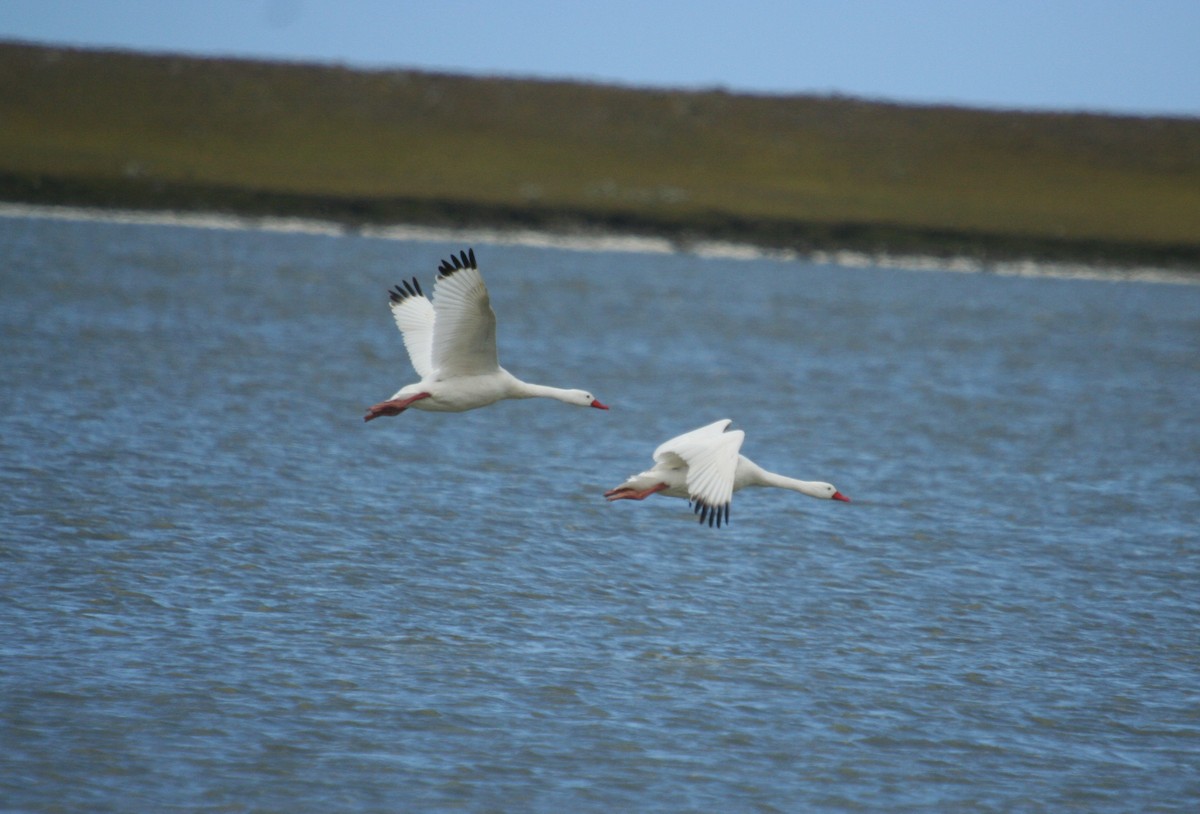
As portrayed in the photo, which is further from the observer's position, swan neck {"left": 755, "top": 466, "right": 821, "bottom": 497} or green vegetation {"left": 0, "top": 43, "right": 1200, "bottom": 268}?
green vegetation {"left": 0, "top": 43, "right": 1200, "bottom": 268}

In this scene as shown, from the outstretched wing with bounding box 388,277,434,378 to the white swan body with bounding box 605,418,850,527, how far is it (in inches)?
113

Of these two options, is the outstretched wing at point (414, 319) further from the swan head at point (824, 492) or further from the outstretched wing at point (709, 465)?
the swan head at point (824, 492)

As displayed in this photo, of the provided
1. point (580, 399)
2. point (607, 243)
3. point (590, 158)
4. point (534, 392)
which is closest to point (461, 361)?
point (534, 392)

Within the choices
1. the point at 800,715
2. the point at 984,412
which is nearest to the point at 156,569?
the point at 800,715

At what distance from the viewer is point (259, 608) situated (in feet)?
41.9

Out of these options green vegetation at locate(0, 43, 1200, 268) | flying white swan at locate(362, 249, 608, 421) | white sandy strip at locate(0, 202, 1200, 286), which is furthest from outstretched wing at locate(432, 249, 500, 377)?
green vegetation at locate(0, 43, 1200, 268)

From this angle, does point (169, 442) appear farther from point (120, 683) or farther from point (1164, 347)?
point (1164, 347)

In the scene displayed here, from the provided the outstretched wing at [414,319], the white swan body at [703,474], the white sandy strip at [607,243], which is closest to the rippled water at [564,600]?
the white swan body at [703,474]

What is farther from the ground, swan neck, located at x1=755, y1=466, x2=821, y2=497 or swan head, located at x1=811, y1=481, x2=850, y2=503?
swan neck, located at x1=755, y1=466, x2=821, y2=497

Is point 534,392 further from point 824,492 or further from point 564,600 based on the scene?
point 824,492

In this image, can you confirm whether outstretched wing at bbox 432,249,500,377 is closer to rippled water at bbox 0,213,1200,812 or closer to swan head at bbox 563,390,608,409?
swan head at bbox 563,390,608,409

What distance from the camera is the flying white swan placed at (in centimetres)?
1261

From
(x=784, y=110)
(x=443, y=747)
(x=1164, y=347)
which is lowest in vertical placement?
(x=443, y=747)

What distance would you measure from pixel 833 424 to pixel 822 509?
7548 mm
